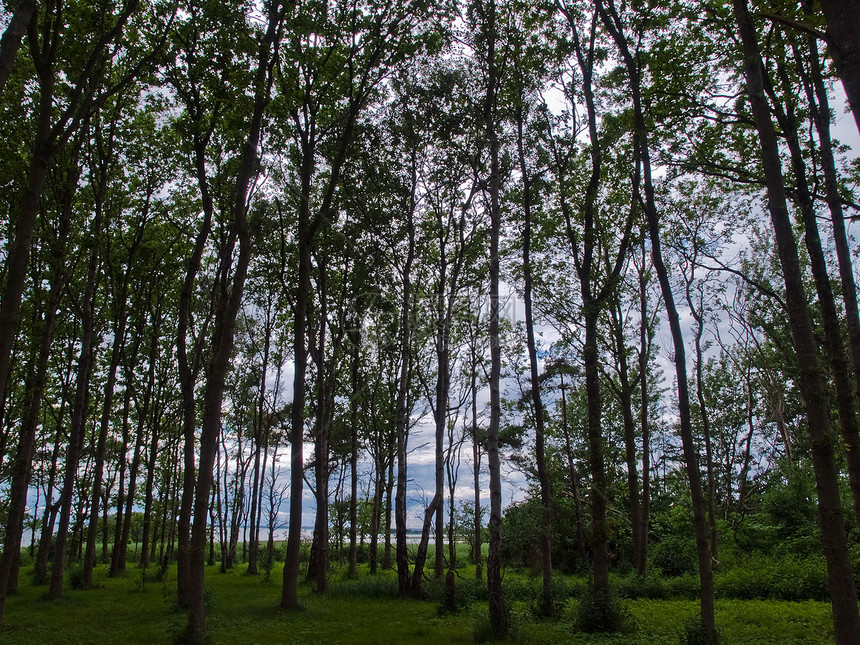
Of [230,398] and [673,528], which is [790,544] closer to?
[673,528]

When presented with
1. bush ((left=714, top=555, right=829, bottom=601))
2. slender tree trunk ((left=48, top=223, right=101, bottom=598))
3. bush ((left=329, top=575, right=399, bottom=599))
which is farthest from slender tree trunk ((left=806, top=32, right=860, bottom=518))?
slender tree trunk ((left=48, top=223, right=101, bottom=598))

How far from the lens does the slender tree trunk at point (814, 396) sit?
5727 mm

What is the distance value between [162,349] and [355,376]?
9672mm

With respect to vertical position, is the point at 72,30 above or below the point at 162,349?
above

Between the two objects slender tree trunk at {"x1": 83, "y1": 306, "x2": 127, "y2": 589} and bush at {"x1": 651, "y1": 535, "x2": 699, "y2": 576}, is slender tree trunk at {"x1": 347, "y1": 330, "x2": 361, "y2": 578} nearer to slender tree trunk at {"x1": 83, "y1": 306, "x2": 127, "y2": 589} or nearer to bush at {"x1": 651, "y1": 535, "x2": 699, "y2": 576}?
slender tree trunk at {"x1": 83, "y1": 306, "x2": 127, "y2": 589}

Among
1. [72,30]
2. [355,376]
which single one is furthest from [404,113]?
[355,376]

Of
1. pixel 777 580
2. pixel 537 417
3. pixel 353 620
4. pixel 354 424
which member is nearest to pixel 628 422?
pixel 537 417

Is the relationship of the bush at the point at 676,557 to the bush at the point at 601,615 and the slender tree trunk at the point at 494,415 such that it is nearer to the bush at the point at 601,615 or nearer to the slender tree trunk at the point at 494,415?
the bush at the point at 601,615

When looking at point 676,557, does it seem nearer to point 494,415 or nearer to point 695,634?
point 695,634

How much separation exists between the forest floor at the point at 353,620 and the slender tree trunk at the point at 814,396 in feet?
14.1

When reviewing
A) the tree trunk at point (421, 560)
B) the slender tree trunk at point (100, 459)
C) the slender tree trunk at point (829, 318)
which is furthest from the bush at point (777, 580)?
the slender tree trunk at point (100, 459)

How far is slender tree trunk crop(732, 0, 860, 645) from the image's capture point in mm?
5727

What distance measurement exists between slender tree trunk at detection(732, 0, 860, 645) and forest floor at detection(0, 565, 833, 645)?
14.1 feet

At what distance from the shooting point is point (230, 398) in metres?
27.9
